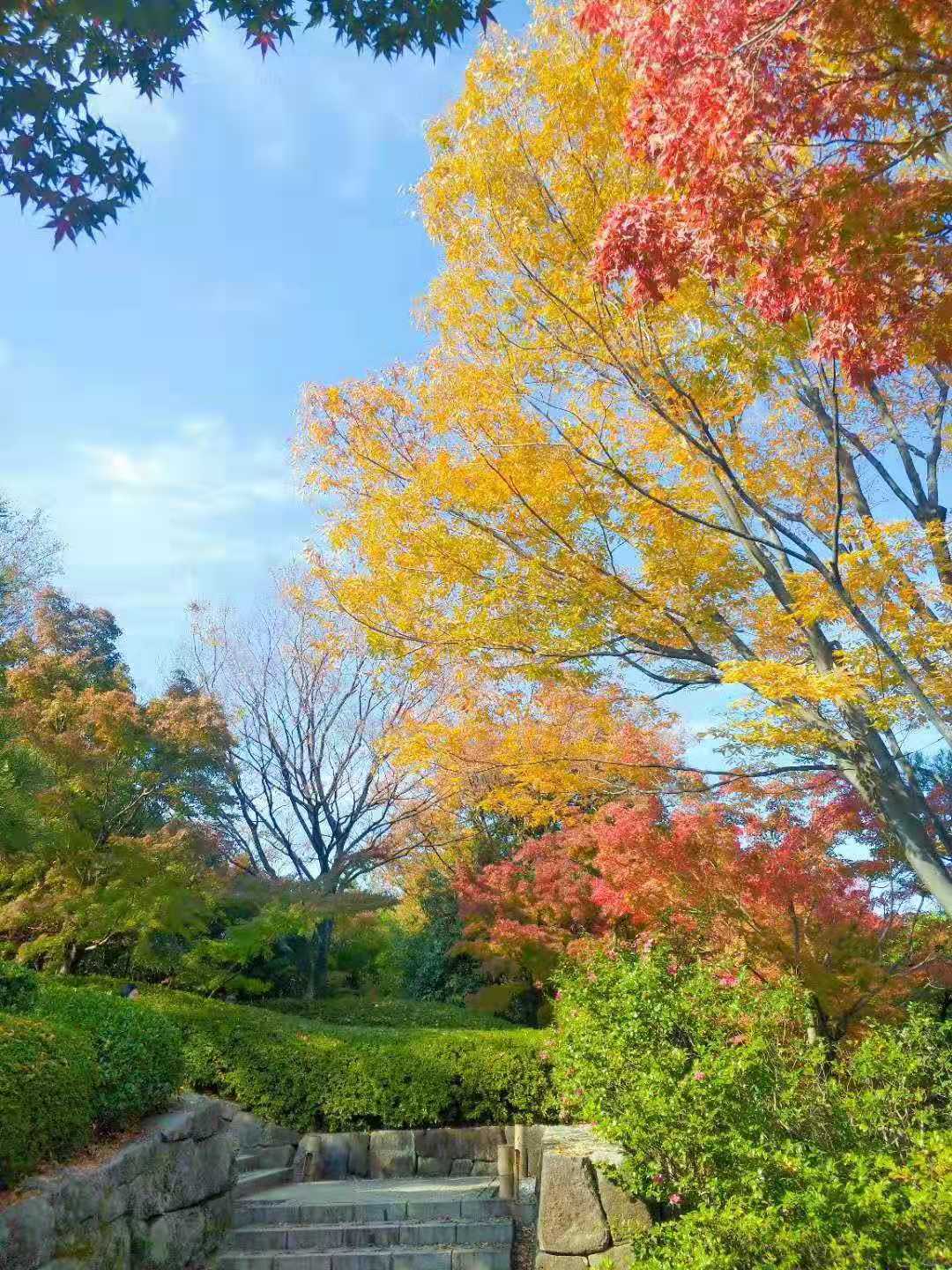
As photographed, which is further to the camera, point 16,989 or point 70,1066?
point 16,989

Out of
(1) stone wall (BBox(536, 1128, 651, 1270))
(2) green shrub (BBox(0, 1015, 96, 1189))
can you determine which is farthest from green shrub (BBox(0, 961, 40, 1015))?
(1) stone wall (BBox(536, 1128, 651, 1270))

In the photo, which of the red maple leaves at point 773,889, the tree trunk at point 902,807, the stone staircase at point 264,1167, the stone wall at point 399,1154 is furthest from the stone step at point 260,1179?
the tree trunk at point 902,807

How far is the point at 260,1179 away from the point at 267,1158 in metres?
0.80

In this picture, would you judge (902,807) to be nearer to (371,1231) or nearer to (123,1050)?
(371,1231)

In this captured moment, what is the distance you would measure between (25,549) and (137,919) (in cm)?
1374

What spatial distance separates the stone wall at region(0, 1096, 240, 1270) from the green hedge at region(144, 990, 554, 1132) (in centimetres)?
237

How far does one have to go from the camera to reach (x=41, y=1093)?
182 inches

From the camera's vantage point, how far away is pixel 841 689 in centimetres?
450

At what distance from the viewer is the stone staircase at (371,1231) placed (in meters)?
5.71

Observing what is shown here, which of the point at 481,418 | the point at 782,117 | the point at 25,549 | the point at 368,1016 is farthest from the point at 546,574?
the point at 25,549

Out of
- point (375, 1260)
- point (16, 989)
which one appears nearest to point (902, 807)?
point (375, 1260)

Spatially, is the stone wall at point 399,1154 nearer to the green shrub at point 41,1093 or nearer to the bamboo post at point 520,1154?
the bamboo post at point 520,1154

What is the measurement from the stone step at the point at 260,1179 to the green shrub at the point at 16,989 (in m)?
2.89

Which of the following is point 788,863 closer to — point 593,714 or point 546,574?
point 593,714
